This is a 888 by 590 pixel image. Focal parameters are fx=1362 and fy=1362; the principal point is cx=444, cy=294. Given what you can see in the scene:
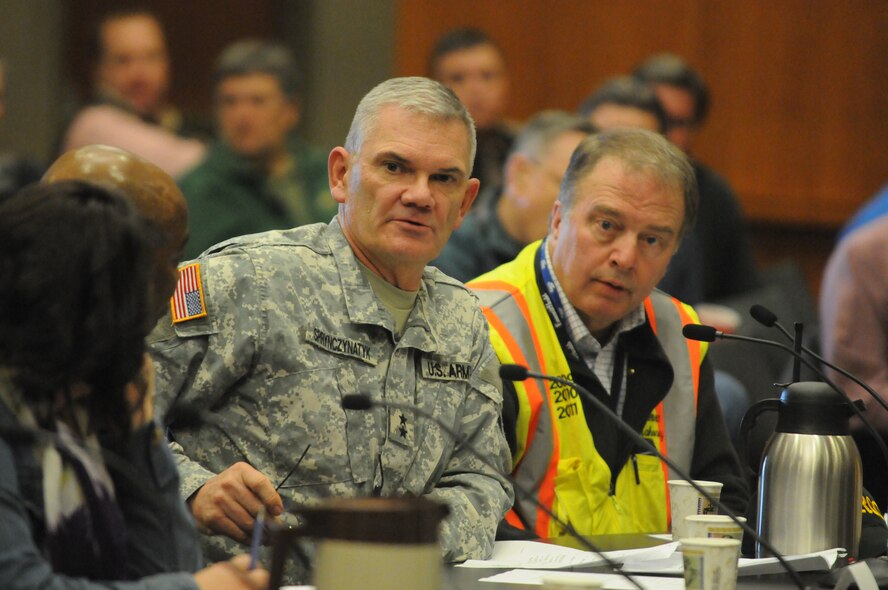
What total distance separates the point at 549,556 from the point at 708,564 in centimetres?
43

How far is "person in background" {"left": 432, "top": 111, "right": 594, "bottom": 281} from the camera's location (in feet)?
14.3

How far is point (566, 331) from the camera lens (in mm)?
3008

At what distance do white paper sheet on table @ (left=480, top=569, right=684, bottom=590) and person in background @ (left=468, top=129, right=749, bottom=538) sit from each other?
1.98 feet

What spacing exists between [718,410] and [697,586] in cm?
120

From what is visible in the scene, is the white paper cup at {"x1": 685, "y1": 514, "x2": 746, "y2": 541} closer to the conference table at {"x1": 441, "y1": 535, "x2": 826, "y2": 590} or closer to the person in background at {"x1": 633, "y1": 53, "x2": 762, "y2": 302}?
the conference table at {"x1": 441, "y1": 535, "x2": 826, "y2": 590}

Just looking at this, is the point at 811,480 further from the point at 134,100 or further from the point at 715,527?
the point at 134,100

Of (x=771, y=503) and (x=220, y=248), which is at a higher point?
(x=220, y=248)

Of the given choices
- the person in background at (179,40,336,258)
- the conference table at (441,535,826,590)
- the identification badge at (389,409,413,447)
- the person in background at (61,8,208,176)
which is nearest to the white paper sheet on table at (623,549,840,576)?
the conference table at (441,535,826,590)

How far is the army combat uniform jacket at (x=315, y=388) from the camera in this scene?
238 cm

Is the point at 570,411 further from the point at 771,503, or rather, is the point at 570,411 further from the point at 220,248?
the point at 220,248

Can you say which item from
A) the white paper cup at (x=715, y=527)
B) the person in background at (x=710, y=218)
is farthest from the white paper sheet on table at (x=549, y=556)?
the person in background at (x=710, y=218)

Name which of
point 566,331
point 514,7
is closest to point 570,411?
point 566,331

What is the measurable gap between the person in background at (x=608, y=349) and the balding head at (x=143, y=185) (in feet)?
3.71

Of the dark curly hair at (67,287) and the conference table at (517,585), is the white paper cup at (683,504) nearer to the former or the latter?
the conference table at (517,585)
